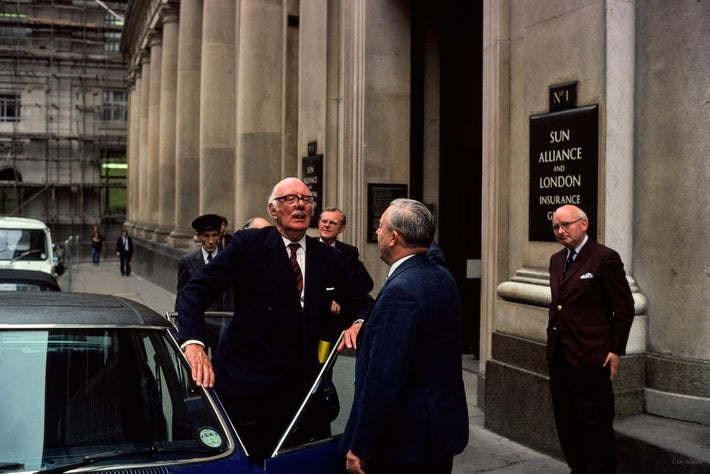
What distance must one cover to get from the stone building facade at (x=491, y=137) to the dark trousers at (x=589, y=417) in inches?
30.6

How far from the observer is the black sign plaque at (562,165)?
578 cm

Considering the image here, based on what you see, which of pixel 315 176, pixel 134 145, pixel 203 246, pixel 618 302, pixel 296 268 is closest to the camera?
pixel 296 268

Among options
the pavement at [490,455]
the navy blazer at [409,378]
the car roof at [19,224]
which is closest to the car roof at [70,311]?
the navy blazer at [409,378]

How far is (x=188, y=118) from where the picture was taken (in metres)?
21.4

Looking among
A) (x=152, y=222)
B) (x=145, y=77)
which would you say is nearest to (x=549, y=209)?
(x=152, y=222)

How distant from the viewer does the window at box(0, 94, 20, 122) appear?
41219mm

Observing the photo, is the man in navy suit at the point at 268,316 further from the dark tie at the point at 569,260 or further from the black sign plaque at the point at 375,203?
the black sign plaque at the point at 375,203

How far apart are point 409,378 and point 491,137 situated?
455 centimetres

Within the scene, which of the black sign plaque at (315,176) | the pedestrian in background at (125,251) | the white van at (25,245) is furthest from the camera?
the pedestrian in background at (125,251)

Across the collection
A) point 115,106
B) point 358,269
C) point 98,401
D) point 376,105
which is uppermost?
point 115,106

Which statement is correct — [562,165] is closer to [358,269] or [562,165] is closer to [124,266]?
[358,269]

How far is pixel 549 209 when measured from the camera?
20.3 feet

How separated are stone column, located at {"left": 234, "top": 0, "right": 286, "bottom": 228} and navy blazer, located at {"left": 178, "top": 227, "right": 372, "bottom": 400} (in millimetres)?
11051

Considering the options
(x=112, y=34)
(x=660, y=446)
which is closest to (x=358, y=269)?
(x=660, y=446)
